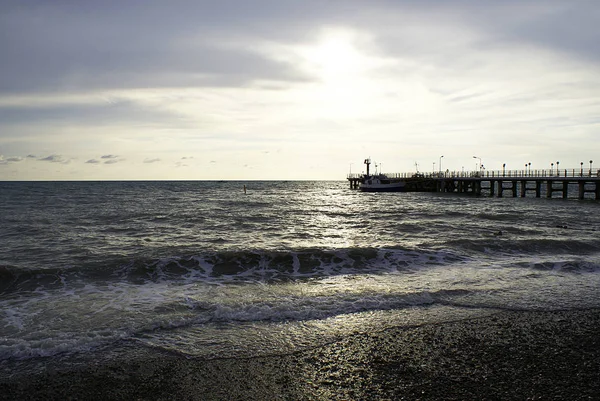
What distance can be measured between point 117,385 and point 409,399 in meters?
4.37

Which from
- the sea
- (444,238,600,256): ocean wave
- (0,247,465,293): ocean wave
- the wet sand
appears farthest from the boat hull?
the wet sand

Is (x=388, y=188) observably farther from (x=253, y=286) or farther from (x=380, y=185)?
(x=253, y=286)

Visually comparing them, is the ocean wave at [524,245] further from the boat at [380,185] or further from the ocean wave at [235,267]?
the boat at [380,185]

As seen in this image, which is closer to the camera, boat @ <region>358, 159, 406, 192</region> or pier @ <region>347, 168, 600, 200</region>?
pier @ <region>347, 168, 600, 200</region>

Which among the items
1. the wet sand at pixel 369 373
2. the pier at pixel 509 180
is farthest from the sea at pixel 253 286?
the pier at pixel 509 180

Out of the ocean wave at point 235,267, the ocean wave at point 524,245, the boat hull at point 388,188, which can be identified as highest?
the boat hull at point 388,188

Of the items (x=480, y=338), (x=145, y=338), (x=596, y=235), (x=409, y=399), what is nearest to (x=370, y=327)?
(x=480, y=338)

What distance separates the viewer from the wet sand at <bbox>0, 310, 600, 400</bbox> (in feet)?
18.7

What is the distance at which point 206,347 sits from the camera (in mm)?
7461

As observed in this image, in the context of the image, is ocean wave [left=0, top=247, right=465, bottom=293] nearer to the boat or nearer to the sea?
the sea

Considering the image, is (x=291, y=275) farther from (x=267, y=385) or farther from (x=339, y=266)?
(x=267, y=385)

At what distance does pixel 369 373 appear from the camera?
629 centimetres

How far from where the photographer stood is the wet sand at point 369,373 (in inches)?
225

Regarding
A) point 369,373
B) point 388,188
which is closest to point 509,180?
point 388,188
